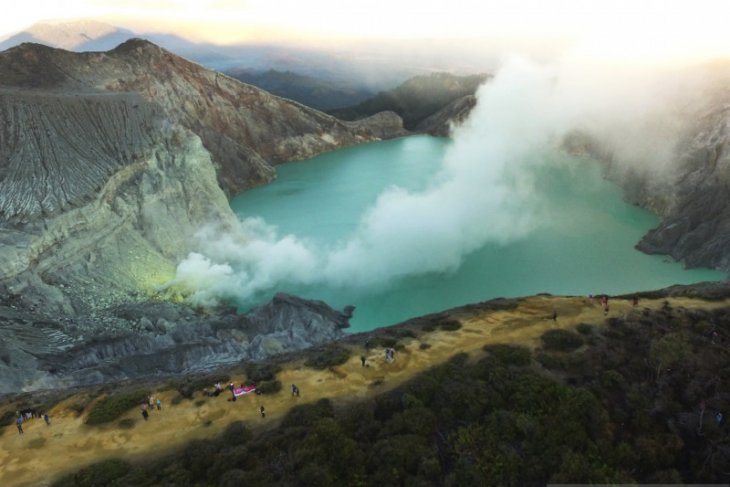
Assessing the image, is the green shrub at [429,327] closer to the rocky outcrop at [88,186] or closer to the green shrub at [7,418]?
the green shrub at [7,418]

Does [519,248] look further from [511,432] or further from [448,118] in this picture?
[448,118]

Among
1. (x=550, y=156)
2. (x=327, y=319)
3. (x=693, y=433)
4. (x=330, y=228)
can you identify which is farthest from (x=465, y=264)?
(x=550, y=156)

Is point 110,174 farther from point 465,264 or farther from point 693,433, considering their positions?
point 693,433

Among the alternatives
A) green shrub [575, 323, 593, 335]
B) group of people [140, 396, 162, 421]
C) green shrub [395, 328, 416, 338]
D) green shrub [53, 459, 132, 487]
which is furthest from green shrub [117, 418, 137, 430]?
green shrub [575, 323, 593, 335]

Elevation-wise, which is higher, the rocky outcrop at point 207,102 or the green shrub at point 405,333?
the rocky outcrop at point 207,102

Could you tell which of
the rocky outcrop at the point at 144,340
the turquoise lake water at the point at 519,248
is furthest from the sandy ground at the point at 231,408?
the turquoise lake water at the point at 519,248

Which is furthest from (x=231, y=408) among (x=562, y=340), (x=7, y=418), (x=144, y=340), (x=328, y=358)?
(x=144, y=340)

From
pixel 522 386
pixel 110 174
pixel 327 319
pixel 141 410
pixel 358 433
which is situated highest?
pixel 110 174
